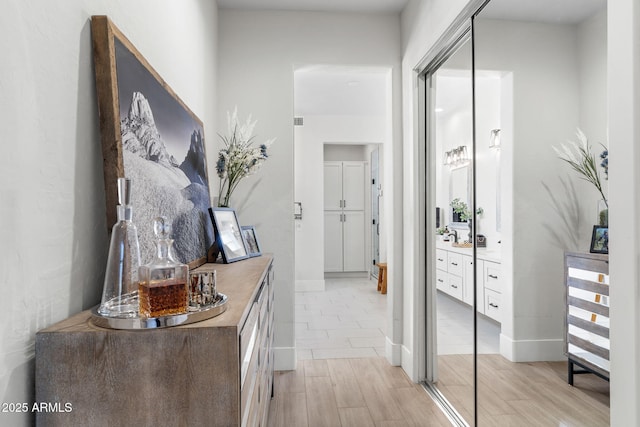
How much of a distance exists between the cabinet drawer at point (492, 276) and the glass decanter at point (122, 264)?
1.58 metres

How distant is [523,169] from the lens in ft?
5.26

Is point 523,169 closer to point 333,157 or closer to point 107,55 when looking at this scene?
point 107,55

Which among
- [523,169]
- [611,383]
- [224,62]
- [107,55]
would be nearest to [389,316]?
[523,169]

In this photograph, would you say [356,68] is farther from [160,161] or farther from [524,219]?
[160,161]

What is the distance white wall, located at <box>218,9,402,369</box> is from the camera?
3.01 meters

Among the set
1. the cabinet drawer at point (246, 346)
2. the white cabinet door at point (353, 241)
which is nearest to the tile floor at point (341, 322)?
the white cabinet door at point (353, 241)

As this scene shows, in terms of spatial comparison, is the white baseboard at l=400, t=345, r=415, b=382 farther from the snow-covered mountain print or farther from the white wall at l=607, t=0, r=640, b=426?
the white wall at l=607, t=0, r=640, b=426

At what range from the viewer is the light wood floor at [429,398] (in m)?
1.34

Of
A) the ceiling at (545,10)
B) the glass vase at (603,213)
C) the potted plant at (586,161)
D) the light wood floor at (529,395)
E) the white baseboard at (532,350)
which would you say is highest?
the ceiling at (545,10)

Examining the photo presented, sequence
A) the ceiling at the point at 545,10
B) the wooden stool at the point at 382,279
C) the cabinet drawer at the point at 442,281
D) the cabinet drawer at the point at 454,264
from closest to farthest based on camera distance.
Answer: the ceiling at the point at 545,10 → the cabinet drawer at the point at 454,264 → the cabinet drawer at the point at 442,281 → the wooden stool at the point at 382,279

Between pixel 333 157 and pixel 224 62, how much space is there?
4.58 meters

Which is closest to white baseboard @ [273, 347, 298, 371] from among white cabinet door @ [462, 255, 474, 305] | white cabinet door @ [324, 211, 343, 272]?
white cabinet door @ [462, 255, 474, 305]

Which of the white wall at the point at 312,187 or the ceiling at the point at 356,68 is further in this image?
the white wall at the point at 312,187

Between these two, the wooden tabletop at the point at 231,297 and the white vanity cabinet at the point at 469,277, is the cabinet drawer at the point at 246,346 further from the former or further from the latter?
the white vanity cabinet at the point at 469,277
